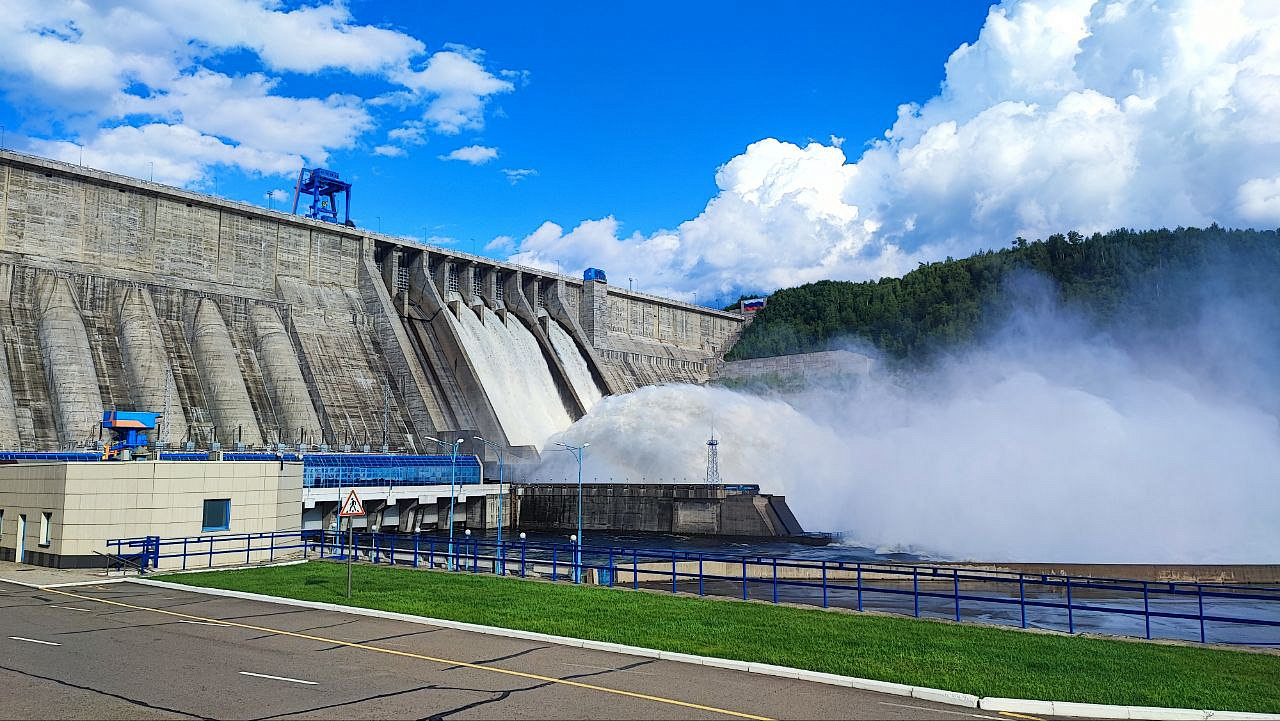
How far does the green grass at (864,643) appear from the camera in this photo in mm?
12828

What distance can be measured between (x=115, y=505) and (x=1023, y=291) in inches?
5130

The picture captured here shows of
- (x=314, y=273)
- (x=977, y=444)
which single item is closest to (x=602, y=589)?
(x=977, y=444)

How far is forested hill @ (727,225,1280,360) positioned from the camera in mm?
119688

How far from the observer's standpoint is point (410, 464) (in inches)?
2488

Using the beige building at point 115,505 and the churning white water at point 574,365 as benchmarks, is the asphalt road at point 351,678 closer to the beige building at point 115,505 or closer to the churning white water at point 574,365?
the beige building at point 115,505

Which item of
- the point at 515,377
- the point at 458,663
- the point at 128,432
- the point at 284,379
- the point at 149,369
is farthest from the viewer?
the point at 515,377

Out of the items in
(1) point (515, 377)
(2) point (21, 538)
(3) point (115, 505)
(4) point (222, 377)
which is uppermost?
(1) point (515, 377)

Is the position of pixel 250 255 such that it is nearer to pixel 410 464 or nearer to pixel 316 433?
pixel 316 433

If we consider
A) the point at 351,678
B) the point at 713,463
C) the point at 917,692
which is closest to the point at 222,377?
the point at 713,463

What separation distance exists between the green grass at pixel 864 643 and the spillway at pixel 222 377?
119 feet

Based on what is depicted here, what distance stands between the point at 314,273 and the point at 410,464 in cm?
2176

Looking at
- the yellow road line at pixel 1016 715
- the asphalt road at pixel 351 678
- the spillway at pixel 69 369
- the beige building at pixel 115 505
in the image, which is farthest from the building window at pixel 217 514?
the yellow road line at pixel 1016 715

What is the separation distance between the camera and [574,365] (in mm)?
90625

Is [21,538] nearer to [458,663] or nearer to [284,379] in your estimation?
[458,663]
